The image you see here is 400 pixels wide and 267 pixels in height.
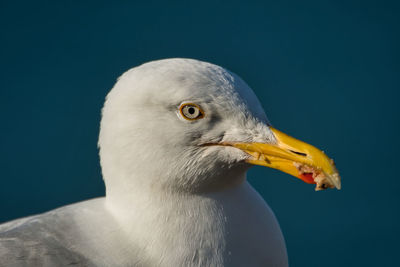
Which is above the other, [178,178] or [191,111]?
[191,111]

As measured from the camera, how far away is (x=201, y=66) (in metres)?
1.43

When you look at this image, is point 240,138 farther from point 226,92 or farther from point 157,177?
point 157,177

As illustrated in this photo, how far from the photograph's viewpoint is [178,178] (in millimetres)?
1446

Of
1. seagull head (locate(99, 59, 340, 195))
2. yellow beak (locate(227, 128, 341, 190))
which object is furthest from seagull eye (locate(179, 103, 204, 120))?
yellow beak (locate(227, 128, 341, 190))

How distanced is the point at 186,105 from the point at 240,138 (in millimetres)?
167

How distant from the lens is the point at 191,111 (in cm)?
140

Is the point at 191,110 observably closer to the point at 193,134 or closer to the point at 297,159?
the point at 193,134

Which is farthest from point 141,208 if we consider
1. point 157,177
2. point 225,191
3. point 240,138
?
point 240,138

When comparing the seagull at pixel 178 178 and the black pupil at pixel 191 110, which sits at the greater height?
the black pupil at pixel 191 110

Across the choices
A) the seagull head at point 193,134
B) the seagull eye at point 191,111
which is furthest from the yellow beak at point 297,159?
the seagull eye at point 191,111

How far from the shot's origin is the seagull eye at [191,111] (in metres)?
1.39

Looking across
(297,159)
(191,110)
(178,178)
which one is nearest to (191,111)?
(191,110)

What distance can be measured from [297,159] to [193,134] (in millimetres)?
280

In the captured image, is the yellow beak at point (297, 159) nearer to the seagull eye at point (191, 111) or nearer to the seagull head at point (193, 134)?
the seagull head at point (193, 134)
